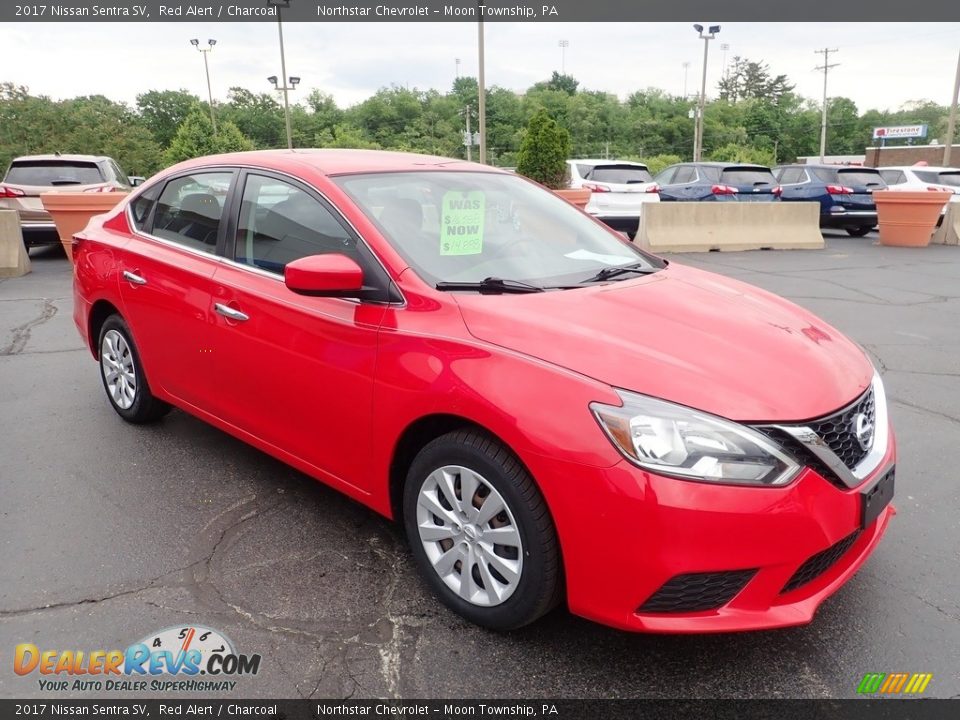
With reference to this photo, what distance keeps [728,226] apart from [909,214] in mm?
3433

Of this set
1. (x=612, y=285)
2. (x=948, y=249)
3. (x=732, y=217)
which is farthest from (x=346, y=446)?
(x=948, y=249)

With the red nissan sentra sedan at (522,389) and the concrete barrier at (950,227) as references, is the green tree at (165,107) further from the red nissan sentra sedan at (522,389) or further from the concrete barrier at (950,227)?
the red nissan sentra sedan at (522,389)

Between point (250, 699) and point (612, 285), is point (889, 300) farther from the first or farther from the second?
point (250, 699)

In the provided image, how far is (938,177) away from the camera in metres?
17.2

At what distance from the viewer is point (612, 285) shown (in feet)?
10.2

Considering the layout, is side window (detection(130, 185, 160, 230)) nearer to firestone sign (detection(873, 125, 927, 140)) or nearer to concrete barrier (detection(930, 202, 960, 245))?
concrete barrier (detection(930, 202, 960, 245))

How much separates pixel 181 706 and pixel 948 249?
15199 mm

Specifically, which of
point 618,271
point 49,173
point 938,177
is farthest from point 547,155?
point 618,271

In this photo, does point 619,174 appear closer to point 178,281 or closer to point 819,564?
point 178,281

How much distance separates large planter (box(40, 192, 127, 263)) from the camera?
425 inches

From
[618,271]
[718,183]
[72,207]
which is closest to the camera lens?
[618,271]

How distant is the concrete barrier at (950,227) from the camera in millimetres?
14383

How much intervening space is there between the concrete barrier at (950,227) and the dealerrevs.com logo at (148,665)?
15.8m

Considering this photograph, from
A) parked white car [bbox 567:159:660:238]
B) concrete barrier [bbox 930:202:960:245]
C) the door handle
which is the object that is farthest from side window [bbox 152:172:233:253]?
concrete barrier [bbox 930:202:960:245]
